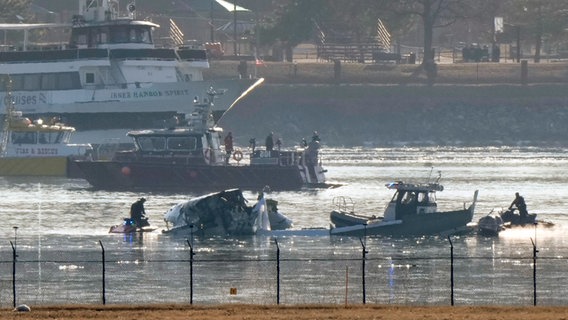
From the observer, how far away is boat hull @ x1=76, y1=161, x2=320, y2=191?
89.3m

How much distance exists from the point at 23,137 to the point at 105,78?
14786 mm

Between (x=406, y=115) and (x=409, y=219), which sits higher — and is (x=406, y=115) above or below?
below

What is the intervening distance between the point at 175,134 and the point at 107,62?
2344 centimetres

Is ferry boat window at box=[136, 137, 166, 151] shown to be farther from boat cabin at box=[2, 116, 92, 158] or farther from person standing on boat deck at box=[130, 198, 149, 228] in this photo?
person standing on boat deck at box=[130, 198, 149, 228]

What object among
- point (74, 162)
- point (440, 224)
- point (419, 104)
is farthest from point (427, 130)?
point (440, 224)

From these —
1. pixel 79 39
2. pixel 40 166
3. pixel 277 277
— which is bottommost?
pixel 40 166

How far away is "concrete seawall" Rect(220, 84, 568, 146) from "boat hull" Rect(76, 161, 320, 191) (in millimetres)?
36833

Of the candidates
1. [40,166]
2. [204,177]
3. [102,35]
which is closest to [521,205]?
[204,177]

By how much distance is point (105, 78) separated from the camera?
113750 millimetres

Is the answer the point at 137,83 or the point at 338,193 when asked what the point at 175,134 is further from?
the point at 137,83

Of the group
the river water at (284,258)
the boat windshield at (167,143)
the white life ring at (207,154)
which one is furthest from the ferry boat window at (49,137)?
Result: the white life ring at (207,154)

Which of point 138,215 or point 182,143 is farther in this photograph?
point 182,143

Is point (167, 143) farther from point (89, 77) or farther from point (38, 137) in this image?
point (89, 77)

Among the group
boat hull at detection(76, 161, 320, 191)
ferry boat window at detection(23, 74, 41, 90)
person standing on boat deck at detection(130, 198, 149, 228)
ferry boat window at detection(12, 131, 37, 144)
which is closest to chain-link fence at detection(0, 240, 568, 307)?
person standing on boat deck at detection(130, 198, 149, 228)
